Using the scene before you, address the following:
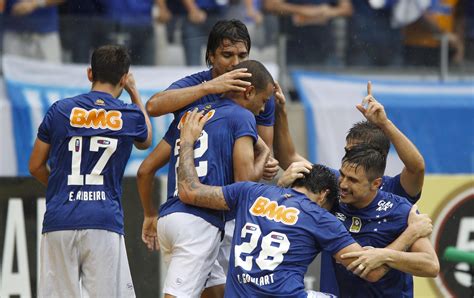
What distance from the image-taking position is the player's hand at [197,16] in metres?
10.3

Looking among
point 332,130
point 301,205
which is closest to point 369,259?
point 301,205

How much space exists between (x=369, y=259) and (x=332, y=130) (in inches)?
206

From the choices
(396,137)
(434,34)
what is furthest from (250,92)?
(434,34)

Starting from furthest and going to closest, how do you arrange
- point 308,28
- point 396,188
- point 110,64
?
point 308,28
point 110,64
point 396,188

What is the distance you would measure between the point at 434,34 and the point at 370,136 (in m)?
5.77

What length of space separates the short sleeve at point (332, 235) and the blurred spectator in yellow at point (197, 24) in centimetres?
519

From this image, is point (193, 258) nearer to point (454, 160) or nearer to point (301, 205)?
point (301, 205)

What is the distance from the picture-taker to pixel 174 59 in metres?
10.3

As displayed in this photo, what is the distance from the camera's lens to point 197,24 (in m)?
10.3

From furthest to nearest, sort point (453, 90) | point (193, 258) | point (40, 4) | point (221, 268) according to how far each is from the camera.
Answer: point (453, 90), point (40, 4), point (221, 268), point (193, 258)

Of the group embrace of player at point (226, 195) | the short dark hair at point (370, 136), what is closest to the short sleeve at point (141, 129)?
the group embrace of player at point (226, 195)

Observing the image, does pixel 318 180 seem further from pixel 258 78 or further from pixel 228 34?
pixel 228 34

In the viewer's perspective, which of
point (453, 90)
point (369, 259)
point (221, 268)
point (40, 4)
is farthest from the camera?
point (453, 90)

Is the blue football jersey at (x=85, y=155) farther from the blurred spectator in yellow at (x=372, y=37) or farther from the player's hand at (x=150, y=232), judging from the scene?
the blurred spectator in yellow at (x=372, y=37)
